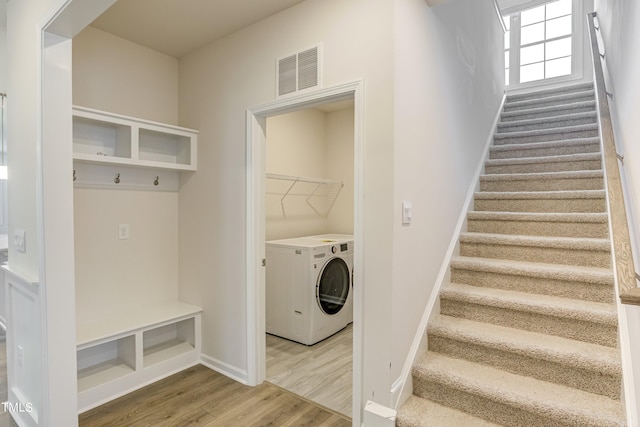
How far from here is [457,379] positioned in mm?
1988

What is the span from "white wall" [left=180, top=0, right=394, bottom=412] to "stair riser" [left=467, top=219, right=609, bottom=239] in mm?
1547

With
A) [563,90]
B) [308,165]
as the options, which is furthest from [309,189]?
[563,90]

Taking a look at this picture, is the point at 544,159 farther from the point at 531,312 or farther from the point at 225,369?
the point at 225,369

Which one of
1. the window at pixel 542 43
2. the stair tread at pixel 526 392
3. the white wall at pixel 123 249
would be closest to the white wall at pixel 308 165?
the white wall at pixel 123 249

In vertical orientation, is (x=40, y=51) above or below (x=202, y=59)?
below

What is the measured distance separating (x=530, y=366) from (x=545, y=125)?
3.09m

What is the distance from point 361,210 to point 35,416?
2064mm

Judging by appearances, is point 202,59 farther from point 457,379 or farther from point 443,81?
point 457,379

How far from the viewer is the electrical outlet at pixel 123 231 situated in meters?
2.76

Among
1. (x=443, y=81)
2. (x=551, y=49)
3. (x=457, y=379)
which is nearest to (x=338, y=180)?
(x=443, y=81)

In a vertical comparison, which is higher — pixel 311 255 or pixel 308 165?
pixel 308 165

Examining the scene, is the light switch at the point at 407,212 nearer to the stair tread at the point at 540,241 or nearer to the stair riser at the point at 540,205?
the stair tread at the point at 540,241

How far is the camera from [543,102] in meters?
4.48

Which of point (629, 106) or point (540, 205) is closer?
point (629, 106)
